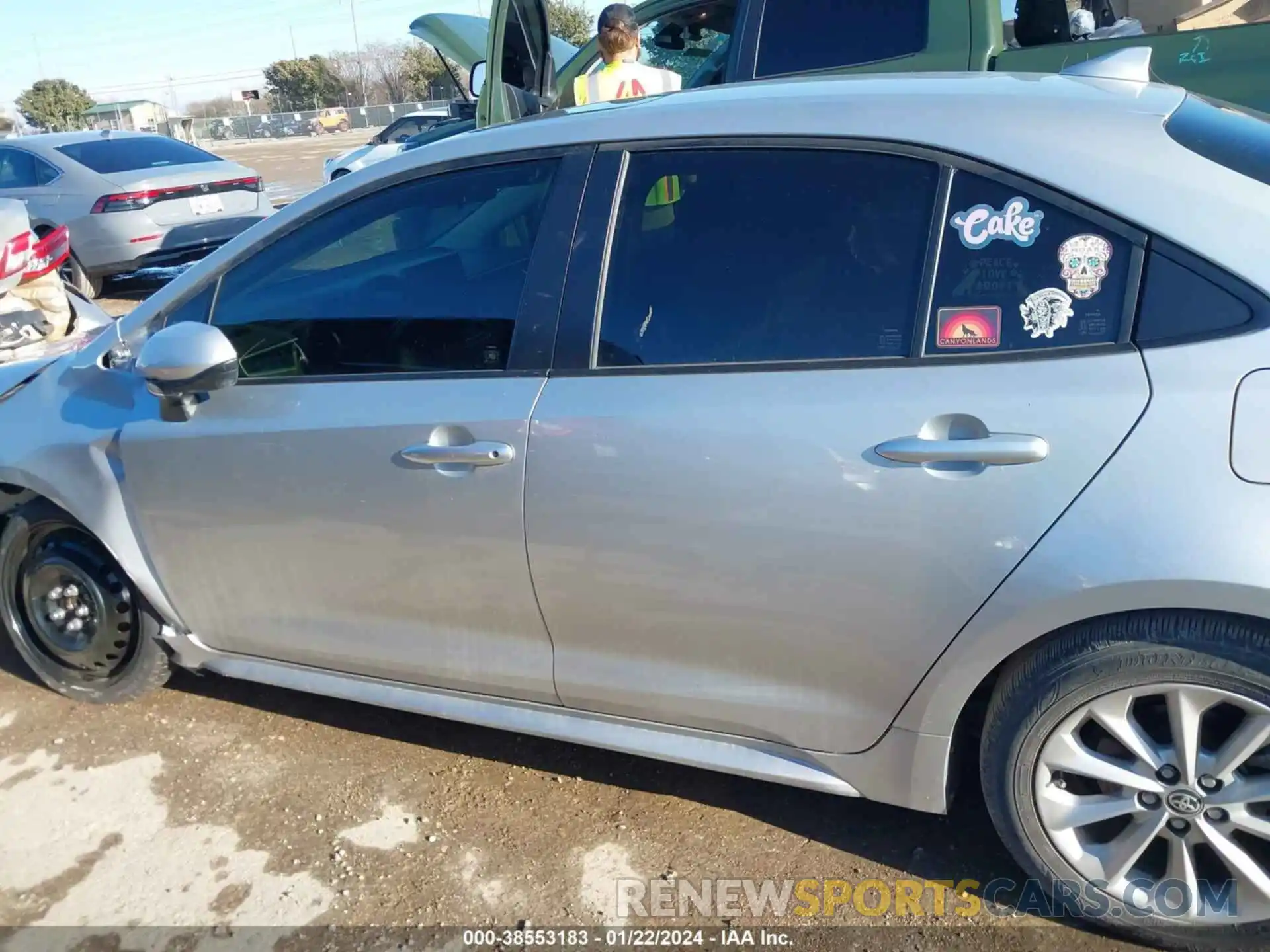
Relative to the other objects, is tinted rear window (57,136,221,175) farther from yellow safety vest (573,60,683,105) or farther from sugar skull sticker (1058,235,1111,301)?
sugar skull sticker (1058,235,1111,301)

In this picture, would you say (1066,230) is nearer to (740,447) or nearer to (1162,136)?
(1162,136)

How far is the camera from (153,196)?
9.21 m

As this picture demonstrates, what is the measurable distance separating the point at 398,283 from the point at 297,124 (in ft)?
191

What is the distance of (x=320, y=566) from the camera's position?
2.64 m

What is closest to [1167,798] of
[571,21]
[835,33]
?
[835,33]

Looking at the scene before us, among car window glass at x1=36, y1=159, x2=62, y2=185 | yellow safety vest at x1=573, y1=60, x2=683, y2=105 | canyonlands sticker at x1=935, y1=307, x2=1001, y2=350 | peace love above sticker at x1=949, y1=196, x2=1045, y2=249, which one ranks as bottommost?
canyonlands sticker at x1=935, y1=307, x2=1001, y2=350

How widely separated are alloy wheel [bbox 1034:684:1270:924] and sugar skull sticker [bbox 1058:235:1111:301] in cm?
75

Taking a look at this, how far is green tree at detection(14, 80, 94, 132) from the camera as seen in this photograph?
54344 millimetres

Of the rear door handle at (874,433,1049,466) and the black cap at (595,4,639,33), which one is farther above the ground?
the black cap at (595,4,639,33)

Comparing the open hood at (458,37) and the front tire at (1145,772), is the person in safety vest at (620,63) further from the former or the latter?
the front tire at (1145,772)

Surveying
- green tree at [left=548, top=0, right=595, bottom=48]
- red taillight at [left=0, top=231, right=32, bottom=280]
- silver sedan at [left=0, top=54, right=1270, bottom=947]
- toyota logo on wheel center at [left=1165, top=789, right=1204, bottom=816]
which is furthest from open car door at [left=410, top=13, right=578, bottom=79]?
green tree at [left=548, top=0, right=595, bottom=48]

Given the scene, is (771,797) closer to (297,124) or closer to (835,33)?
(835,33)

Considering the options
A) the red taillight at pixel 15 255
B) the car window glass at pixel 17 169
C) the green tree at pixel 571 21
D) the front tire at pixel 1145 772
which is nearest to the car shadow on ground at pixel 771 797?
the front tire at pixel 1145 772

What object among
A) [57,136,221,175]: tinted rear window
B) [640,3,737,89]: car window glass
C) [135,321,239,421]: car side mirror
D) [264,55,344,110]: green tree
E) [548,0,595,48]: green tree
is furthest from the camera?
[264,55,344,110]: green tree
